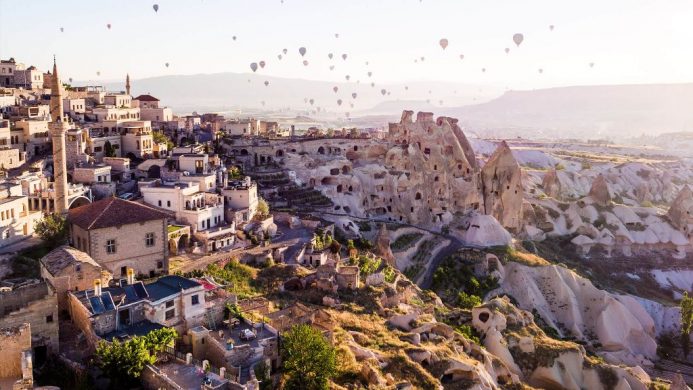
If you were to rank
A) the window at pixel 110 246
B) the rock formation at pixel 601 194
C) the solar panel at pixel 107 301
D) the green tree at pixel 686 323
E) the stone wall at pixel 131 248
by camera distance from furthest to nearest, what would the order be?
the rock formation at pixel 601 194 → the green tree at pixel 686 323 → the window at pixel 110 246 → the stone wall at pixel 131 248 → the solar panel at pixel 107 301

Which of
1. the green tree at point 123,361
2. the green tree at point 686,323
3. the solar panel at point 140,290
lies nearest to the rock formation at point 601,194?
the green tree at point 686,323

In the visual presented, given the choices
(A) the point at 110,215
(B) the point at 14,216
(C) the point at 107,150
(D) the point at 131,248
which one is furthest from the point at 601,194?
(B) the point at 14,216

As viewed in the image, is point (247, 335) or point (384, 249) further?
point (384, 249)

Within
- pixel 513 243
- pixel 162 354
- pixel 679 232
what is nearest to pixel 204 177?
pixel 162 354

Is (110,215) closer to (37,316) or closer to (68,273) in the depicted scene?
(68,273)

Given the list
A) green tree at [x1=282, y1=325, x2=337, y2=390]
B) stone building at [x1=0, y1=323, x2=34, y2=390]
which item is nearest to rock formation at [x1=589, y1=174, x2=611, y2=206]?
green tree at [x1=282, y1=325, x2=337, y2=390]

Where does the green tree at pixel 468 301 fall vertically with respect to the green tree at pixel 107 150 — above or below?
below

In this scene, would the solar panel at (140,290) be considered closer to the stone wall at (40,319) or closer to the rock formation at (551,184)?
the stone wall at (40,319)
